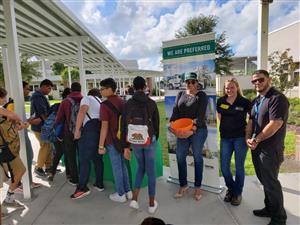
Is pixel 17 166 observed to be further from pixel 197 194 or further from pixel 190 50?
pixel 190 50

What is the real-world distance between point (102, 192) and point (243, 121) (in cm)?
234

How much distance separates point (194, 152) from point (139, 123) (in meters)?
1.01

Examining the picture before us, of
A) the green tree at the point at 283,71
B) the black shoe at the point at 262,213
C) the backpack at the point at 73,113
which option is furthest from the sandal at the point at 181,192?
the green tree at the point at 283,71

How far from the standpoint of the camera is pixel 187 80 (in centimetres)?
350

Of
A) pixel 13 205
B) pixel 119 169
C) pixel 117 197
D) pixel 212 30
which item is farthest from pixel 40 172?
pixel 212 30

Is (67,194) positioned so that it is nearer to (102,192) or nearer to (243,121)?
(102,192)

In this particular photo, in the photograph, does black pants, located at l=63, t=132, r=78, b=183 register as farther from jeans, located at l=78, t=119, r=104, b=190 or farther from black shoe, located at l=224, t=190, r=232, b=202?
black shoe, located at l=224, t=190, r=232, b=202

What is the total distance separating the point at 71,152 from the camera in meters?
3.99

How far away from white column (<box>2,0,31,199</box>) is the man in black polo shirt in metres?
3.05

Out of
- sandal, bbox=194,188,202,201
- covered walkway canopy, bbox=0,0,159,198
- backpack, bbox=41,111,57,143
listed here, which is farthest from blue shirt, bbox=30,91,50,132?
sandal, bbox=194,188,202,201

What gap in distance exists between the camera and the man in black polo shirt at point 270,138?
2582 millimetres

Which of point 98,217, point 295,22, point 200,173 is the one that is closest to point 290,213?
point 200,173

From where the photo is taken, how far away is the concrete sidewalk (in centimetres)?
309

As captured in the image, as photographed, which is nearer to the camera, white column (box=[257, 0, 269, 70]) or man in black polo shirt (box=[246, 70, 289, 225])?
man in black polo shirt (box=[246, 70, 289, 225])
